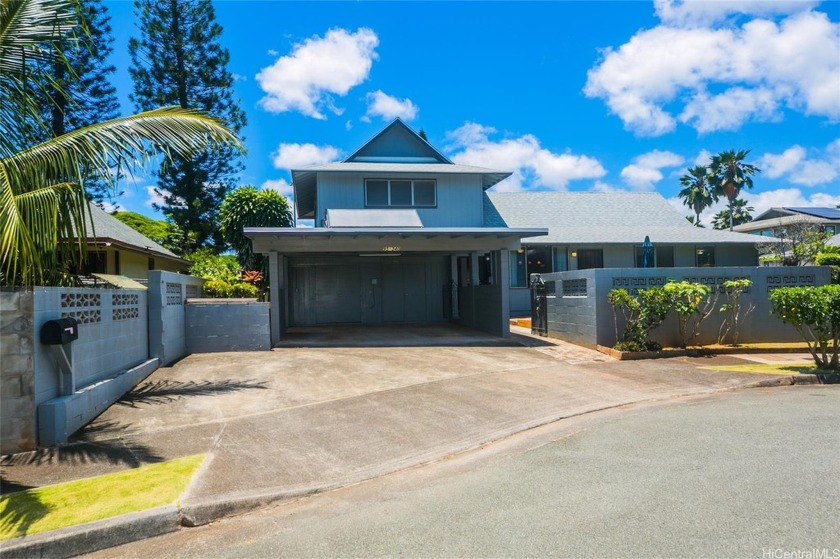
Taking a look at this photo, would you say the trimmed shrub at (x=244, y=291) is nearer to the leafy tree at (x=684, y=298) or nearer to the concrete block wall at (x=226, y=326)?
the concrete block wall at (x=226, y=326)

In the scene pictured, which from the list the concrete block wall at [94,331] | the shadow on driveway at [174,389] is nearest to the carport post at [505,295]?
the shadow on driveway at [174,389]

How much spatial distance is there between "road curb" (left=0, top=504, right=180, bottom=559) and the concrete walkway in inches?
7.5

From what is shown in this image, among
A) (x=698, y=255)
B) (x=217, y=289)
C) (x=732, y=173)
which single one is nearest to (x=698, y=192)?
(x=732, y=173)

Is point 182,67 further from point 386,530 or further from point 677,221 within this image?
point 386,530

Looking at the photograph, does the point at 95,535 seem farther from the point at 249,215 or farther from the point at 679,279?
the point at 249,215

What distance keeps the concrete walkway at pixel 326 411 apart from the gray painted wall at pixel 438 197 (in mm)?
8548

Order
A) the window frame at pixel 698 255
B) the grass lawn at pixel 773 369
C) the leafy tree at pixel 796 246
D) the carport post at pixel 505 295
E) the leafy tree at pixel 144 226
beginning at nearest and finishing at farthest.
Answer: the grass lawn at pixel 773 369 → the carport post at pixel 505 295 → the leafy tree at pixel 796 246 → the window frame at pixel 698 255 → the leafy tree at pixel 144 226

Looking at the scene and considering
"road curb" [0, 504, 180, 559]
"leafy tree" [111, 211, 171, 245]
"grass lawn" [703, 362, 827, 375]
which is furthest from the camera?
"leafy tree" [111, 211, 171, 245]

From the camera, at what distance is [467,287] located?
20.1m

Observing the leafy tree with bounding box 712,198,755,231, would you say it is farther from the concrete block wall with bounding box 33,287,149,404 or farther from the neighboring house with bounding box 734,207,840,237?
the concrete block wall with bounding box 33,287,149,404

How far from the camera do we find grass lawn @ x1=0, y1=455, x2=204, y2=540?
4.20 meters

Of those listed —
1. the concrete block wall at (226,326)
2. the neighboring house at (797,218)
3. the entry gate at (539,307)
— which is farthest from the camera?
the neighboring house at (797,218)

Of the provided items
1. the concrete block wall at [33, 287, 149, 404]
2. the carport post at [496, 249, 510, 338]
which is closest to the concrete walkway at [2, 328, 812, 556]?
the concrete block wall at [33, 287, 149, 404]

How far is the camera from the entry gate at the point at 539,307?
1638cm
